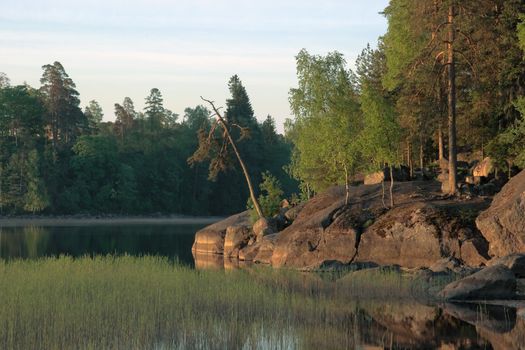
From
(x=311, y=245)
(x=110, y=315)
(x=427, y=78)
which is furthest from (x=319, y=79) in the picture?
(x=110, y=315)

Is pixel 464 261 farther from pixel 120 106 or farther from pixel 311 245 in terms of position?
pixel 120 106

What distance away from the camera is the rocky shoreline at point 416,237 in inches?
1091

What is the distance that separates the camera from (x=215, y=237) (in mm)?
51156

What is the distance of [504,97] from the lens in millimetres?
43125

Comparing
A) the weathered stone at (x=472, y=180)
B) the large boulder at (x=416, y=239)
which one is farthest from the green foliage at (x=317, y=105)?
the large boulder at (x=416, y=239)

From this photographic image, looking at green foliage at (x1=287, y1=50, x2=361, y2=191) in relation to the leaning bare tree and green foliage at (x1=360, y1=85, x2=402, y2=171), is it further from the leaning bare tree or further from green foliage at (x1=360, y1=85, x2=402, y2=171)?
green foliage at (x1=360, y1=85, x2=402, y2=171)

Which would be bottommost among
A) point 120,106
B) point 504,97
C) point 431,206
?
point 431,206

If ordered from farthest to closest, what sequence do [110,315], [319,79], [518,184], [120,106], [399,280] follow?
[120,106] < [319,79] < [518,184] < [399,280] < [110,315]

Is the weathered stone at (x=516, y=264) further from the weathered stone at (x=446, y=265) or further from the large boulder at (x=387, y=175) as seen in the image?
the large boulder at (x=387, y=175)

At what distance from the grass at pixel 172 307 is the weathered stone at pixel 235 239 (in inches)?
706

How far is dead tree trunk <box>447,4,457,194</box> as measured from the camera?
38000 millimetres

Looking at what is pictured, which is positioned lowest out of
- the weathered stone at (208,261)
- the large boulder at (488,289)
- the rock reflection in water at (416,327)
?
the weathered stone at (208,261)

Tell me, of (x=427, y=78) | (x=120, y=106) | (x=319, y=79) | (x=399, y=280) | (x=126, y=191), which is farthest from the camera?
(x=120, y=106)

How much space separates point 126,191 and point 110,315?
108m
